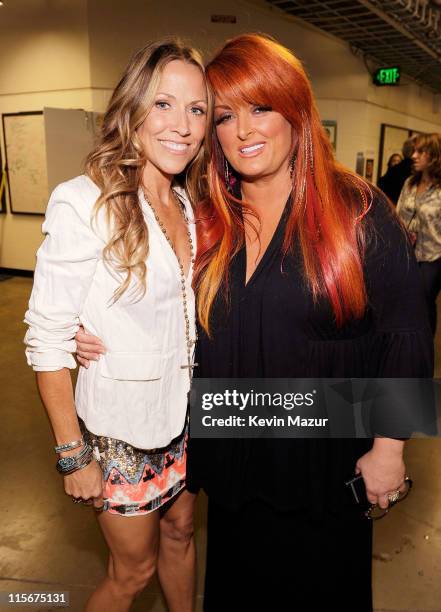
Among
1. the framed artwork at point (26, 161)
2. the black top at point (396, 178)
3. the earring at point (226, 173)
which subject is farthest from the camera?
the framed artwork at point (26, 161)

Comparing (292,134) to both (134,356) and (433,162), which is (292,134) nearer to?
(134,356)

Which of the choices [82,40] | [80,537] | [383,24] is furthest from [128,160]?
[383,24]

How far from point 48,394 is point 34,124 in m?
6.24

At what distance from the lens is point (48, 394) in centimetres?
128

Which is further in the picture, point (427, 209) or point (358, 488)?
point (427, 209)

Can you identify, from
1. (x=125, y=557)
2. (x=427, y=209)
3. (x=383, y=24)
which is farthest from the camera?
(x=383, y=24)

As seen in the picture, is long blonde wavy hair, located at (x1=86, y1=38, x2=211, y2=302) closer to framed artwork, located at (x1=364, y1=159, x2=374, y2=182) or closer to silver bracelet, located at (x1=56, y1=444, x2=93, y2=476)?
silver bracelet, located at (x1=56, y1=444, x2=93, y2=476)

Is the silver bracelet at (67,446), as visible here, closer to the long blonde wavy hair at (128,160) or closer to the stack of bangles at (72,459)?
the stack of bangles at (72,459)

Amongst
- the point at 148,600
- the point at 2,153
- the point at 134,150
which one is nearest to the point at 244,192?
the point at 134,150

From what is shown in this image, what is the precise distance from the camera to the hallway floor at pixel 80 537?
1.97 meters

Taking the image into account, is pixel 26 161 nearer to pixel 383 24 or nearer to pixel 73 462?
pixel 383 24

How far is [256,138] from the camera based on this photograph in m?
1.37

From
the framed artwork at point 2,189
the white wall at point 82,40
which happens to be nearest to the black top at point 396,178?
the white wall at point 82,40

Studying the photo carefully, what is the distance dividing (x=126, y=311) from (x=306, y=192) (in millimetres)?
578
